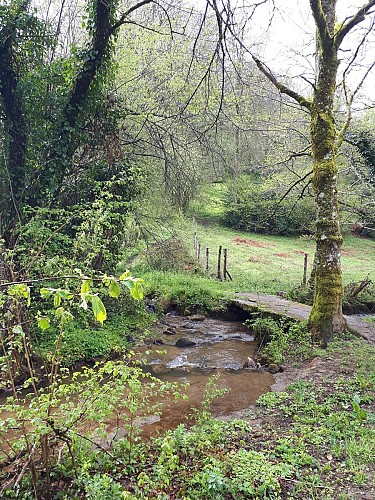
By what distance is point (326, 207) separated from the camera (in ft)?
25.7

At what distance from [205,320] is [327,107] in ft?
22.5

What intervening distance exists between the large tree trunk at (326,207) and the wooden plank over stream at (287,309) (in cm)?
82

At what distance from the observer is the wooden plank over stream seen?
8.66 m

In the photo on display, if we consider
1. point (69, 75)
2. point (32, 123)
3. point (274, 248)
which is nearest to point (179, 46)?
point (69, 75)

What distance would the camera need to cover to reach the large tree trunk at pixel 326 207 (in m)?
7.74

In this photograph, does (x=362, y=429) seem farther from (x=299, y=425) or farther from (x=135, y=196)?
(x=135, y=196)

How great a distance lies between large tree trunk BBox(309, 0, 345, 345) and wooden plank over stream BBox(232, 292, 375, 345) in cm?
82

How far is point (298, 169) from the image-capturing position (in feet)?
70.0

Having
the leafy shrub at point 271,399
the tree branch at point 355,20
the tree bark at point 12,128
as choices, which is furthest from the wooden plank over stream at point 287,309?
the tree bark at point 12,128

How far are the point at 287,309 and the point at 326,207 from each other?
3.11m

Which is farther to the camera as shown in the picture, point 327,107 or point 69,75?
point 69,75

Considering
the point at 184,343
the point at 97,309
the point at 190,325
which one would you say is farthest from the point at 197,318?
the point at 97,309

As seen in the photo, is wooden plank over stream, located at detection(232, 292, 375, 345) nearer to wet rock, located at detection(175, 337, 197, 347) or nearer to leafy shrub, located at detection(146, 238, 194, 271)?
wet rock, located at detection(175, 337, 197, 347)

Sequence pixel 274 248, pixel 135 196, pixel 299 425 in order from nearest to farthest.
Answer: pixel 299 425 < pixel 135 196 < pixel 274 248
